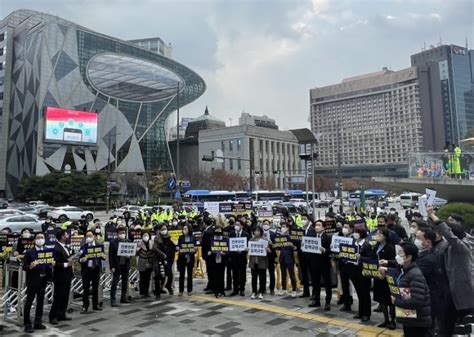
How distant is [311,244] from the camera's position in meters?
8.71

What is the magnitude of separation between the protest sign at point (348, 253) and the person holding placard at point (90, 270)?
18.3 ft

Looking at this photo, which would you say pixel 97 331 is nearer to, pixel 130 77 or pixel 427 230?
pixel 427 230

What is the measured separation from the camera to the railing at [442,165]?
20719mm

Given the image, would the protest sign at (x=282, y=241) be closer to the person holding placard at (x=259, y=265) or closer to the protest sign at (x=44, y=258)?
the person holding placard at (x=259, y=265)

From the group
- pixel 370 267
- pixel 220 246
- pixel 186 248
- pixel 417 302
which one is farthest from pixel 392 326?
pixel 186 248

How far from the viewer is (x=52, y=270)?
7996 millimetres

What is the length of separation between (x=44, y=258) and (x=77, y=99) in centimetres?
7191

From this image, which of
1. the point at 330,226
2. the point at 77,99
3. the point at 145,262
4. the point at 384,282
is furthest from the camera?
the point at 77,99

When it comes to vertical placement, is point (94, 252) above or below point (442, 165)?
below

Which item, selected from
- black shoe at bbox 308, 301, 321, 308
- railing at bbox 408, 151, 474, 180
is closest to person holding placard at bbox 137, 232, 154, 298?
black shoe at bbox 308, 301, 321, 308

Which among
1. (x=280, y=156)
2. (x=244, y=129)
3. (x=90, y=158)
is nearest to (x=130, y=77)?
(x=90, y=158)

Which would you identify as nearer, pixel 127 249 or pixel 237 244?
pixel 127 249

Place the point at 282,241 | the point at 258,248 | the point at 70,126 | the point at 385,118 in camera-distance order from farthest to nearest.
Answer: the point at 385,118
the point at 70,126
the point at 282,241
the point at 258,248

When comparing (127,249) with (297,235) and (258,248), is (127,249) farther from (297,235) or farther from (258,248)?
(297,235)
